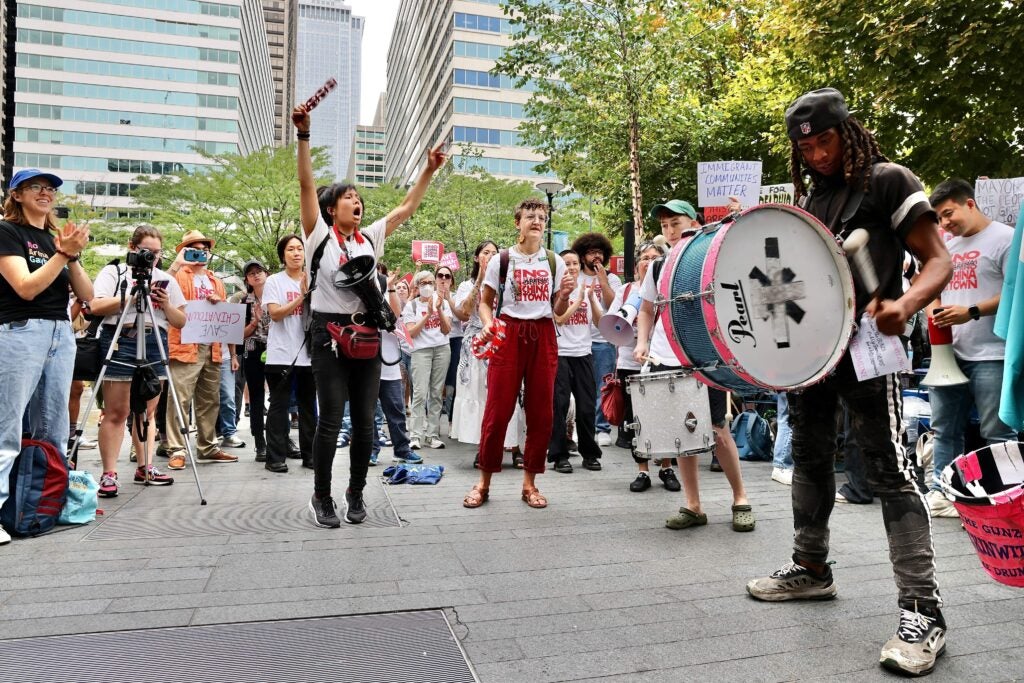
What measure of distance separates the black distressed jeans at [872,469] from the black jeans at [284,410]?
5.10 metres

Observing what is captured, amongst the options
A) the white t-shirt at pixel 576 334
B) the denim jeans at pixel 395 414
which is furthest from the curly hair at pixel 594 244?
the denim jeans at pixel 395 414

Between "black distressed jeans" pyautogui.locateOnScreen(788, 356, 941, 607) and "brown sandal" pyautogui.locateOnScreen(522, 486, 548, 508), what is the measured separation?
229 cm

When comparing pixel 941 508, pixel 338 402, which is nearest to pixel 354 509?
pixel 338 402

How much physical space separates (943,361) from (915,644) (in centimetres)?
294

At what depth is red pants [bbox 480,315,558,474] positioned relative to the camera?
541cm

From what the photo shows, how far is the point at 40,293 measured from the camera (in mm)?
4484

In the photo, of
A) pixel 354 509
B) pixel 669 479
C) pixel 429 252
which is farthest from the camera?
pixel 429 252

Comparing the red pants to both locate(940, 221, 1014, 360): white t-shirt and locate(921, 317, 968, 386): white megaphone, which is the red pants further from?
locate(940, 221, 1014, 360): white t-shirt

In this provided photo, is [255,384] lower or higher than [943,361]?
lower

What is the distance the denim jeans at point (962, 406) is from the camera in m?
4.73

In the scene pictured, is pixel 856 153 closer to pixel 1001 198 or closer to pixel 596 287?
pixel 1001 198

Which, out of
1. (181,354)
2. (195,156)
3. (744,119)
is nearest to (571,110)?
(744,119)

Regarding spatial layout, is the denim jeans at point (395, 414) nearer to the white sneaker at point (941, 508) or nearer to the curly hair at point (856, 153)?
the white sneaker at point (941, 508)

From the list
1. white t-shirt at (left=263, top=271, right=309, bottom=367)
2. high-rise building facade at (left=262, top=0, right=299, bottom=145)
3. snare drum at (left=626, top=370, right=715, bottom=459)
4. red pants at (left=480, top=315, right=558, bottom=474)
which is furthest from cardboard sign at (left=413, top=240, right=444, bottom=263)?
high-rise building facade at (left=262, top=0, right=299, bottom=145)
